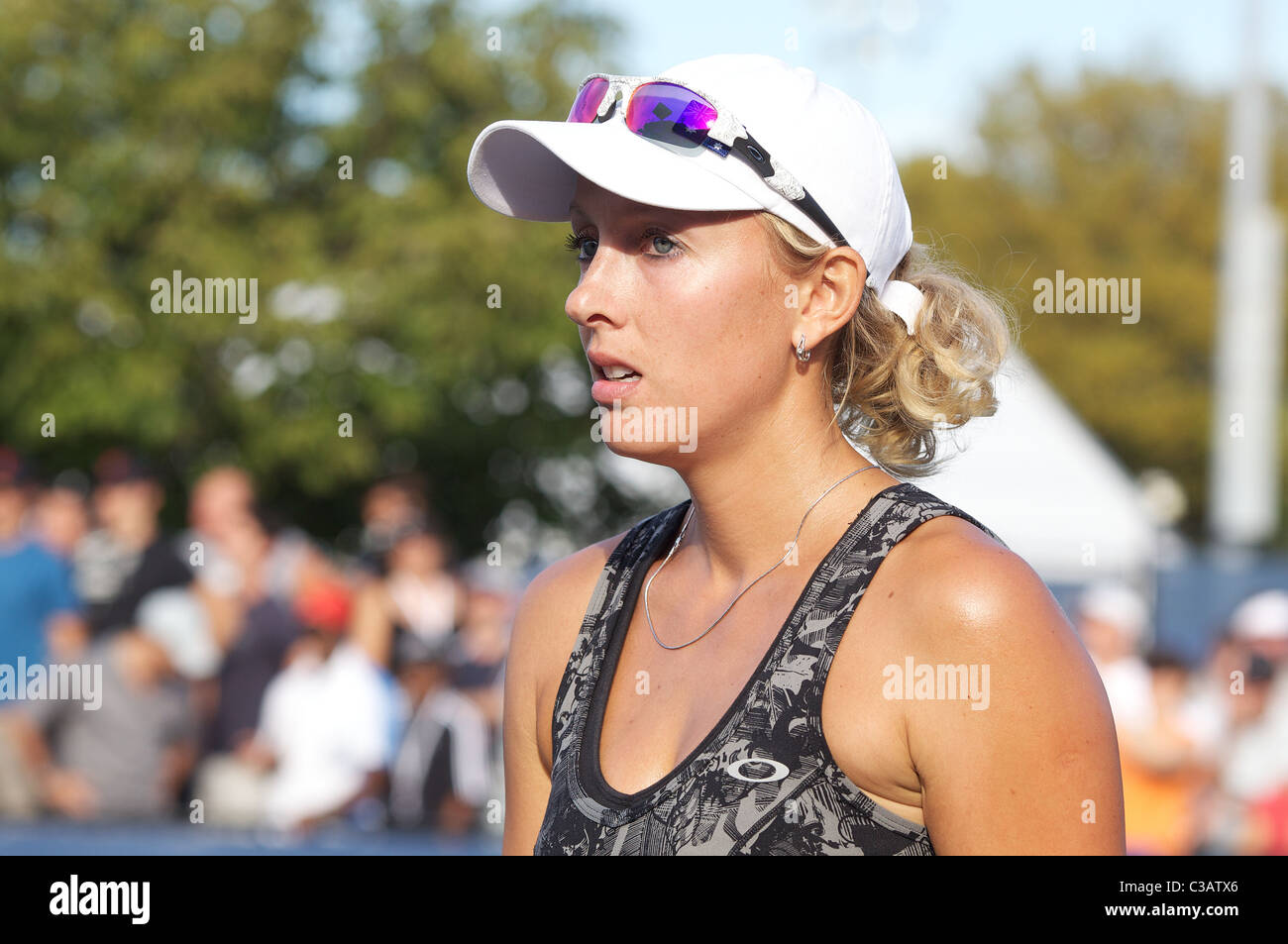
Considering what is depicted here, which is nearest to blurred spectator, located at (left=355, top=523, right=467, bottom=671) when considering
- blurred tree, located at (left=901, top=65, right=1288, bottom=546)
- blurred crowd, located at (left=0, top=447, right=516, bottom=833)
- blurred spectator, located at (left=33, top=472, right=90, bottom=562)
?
blurred crowd, located at (left=0, top=447, right=516, bottom=833)

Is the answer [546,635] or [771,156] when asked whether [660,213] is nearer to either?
[771,156]

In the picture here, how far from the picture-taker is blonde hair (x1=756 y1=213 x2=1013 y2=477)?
2.11 meters

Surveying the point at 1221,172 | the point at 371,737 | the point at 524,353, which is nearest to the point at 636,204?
the point at 371,737

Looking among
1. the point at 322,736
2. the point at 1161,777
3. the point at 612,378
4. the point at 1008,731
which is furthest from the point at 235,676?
the point at 1008,731

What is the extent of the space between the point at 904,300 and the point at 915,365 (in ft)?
0.33

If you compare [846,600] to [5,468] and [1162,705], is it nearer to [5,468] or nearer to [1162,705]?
[1162,705]

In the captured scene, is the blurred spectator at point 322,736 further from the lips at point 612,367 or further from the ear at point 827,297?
the ear at point 827,297

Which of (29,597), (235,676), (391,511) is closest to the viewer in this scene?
(235,676)

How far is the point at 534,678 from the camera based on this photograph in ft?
7.31

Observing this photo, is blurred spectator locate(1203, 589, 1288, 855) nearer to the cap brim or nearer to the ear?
the ear

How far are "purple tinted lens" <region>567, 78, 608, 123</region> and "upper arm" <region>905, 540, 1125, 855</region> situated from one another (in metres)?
0.93

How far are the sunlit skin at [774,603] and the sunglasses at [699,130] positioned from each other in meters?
0.07

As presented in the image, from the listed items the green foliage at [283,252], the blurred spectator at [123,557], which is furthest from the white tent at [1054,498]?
the blurred spectator at [123,557]

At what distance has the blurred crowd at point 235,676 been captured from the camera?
20.9 feet
